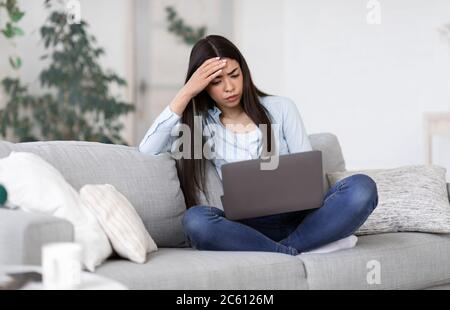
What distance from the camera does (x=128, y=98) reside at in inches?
222

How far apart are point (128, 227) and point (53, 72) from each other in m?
2.99

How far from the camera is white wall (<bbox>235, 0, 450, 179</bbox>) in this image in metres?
5.31

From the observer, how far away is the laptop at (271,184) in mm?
2123

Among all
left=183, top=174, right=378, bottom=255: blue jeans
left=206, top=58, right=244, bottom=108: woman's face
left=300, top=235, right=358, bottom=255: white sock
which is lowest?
left=300, top=235, right=358, bottom=255: white sock

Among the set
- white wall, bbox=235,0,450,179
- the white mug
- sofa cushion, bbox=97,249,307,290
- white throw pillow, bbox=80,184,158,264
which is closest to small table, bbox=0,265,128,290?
the white mug

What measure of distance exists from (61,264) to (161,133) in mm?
1207

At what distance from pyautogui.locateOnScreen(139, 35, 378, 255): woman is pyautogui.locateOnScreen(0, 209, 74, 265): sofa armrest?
0.61m

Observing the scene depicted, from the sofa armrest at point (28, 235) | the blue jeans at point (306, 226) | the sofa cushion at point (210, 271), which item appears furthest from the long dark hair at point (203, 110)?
the sofa armrest at point (28, 235)

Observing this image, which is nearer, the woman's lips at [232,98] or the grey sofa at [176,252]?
the grey sofa at [176,252]

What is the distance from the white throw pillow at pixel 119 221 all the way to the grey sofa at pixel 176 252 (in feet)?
0.14

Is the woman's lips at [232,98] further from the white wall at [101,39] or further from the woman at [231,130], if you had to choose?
the white wall at [101,39]

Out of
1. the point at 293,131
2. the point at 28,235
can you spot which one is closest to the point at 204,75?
the point at 293,131

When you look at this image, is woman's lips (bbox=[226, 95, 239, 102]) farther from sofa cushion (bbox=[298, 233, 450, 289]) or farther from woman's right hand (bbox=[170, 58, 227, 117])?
sofa cushion (bbox=[298, 233, 450, 289])
